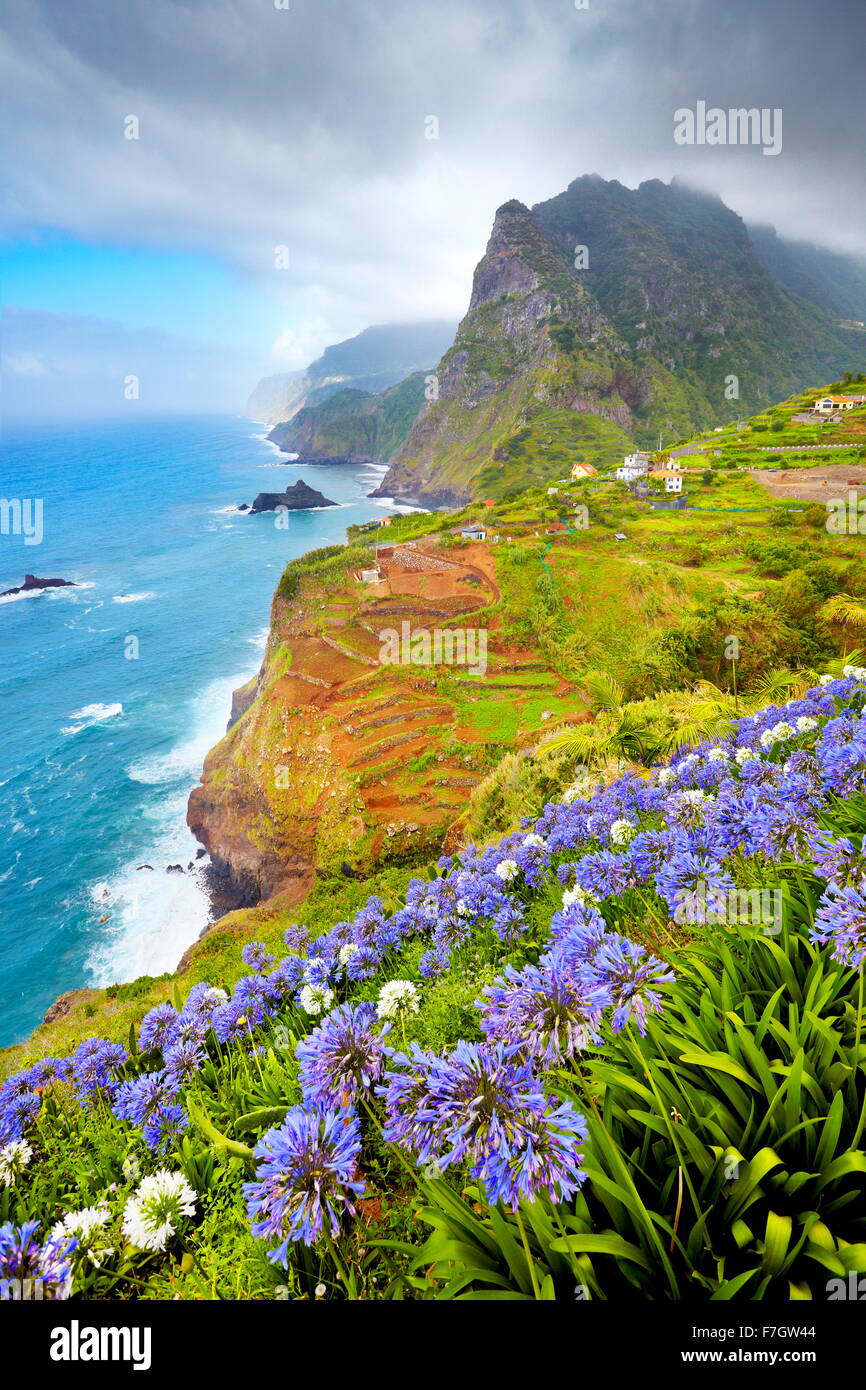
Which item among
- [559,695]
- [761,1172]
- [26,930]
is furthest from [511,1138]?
[26,930]

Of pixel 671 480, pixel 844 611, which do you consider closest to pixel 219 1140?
pixel 844 611

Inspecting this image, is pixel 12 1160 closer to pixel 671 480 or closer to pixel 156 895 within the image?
pixel 156 895

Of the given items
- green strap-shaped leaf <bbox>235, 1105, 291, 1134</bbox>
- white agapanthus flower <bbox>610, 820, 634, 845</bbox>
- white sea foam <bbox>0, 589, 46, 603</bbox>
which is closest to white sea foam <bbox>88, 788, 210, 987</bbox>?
green strap-shaped leaf <bbox>235, 1105, 291, 1134</bbox>

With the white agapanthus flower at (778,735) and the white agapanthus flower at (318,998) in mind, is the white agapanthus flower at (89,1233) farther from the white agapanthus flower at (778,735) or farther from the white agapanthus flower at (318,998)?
the white agapanthus flower at (778,735)

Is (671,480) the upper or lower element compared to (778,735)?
upper

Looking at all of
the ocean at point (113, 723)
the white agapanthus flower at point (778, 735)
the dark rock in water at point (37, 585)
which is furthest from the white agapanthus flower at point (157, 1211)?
the dark rock in water at point (37, 585)
